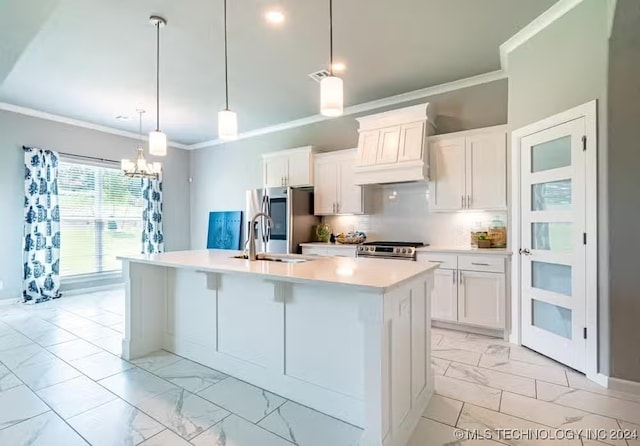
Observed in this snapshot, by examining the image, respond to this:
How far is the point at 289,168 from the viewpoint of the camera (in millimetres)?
5199

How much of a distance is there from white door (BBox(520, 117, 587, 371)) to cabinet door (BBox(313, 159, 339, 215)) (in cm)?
232

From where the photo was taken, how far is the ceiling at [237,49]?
262cm

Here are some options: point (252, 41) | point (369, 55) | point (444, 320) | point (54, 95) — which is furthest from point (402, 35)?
point (54, 95)

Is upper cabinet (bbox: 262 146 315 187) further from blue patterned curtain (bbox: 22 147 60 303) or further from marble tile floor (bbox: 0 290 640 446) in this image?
blue patterned curtain (bbox: 22 147 60 303)

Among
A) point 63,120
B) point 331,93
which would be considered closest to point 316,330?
point 331,93

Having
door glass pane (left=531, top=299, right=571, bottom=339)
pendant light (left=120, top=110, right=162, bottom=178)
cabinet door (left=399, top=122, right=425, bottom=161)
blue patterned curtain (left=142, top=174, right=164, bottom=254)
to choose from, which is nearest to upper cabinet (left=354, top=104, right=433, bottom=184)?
cabinet door (left=399, top=122, right=425, bottom=161)

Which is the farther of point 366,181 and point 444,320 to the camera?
point 366,181

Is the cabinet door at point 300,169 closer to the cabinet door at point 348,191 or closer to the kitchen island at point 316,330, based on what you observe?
the cabinet door at point 348,191

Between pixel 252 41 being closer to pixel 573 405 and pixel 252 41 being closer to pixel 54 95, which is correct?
pixel 54 95

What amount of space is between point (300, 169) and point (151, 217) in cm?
316

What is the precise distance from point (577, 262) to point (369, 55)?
2.62 metres

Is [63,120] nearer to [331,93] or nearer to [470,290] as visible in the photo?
[331,93]

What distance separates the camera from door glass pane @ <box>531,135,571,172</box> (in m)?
2.79

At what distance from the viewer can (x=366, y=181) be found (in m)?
4.32
